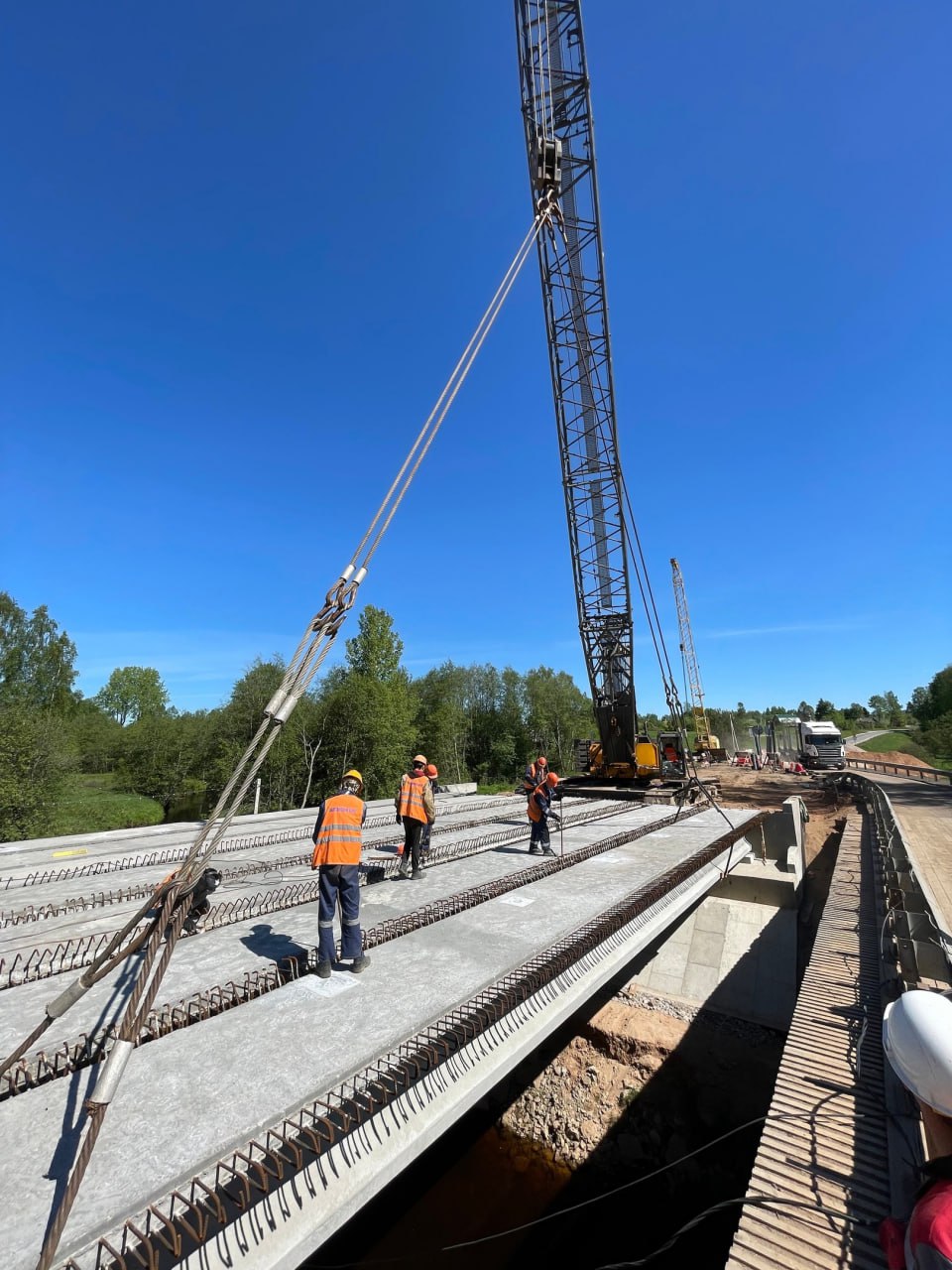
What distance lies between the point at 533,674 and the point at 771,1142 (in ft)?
178

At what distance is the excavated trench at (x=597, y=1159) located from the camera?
837cm

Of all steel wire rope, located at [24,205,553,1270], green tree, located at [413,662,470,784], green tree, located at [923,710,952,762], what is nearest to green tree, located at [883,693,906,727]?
green tree, located at [923,710,952,762]

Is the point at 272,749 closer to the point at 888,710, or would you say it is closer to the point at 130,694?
the point at 130,694

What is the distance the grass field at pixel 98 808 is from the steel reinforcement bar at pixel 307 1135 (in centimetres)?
2116

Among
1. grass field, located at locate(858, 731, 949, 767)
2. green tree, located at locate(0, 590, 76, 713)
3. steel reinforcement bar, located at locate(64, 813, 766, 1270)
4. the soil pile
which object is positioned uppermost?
green tree, located at locate(0, 590, 76, 713)

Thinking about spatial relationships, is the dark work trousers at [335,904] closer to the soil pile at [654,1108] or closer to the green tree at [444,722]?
the soil pile at [654,1108]

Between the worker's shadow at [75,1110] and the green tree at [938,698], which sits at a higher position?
the green tree at [938,698]

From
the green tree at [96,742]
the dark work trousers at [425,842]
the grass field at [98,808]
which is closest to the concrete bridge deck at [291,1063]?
the dark work trousers at [425,842]

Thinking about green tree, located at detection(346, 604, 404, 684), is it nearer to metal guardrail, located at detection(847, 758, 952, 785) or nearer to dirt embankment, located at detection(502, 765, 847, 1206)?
dirt embankment, located at detection(502, 765, 847, 1206)

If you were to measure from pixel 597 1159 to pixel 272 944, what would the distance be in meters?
9.24

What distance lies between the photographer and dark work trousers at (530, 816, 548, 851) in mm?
9734

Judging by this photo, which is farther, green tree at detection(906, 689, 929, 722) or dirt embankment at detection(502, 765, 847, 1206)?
green tree at detection(906, 689, 929, 722)

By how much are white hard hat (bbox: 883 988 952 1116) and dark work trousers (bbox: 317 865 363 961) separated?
11.9ft

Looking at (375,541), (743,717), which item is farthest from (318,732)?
(743,717)
